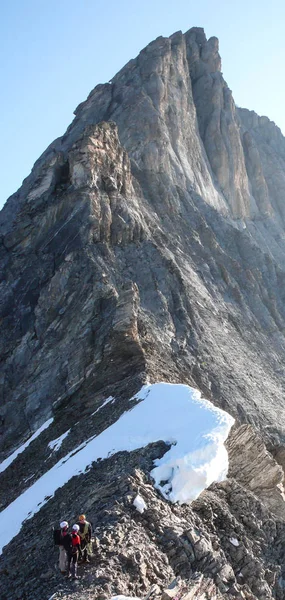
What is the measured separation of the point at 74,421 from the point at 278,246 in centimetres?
6610

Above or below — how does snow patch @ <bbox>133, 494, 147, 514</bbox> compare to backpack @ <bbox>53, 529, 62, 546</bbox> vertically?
below

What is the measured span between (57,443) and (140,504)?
1258 cm

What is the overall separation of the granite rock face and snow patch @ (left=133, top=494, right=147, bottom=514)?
61cm

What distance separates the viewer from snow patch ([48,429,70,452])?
28.3m

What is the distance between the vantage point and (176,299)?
148 ft

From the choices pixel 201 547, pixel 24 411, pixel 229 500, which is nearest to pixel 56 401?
pixel 24 411

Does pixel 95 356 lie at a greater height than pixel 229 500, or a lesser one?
greater

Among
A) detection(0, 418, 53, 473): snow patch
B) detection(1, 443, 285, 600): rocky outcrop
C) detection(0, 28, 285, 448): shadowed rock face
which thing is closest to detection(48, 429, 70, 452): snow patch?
detection(0, 28, 285, 448): shadowed rock face

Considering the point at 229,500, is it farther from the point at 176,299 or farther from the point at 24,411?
the point at 176,299

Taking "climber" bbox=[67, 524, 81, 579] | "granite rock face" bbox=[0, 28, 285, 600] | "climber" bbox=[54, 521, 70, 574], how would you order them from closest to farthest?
1. "climber" bbox=[67, 524, 81, 579]
2. "climber" bbox=[54, 521, 70, 574]
3. "granite rock face" bbox=[0, 28, 285, 600]

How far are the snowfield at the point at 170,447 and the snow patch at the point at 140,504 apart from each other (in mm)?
993

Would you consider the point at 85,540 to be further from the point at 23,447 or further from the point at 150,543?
the point at 23,447

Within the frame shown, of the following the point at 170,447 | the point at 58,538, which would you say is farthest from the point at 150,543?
the point at 170,447

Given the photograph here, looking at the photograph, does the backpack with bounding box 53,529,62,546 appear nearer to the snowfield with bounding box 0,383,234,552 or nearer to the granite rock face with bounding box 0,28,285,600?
the granite rock face with bounding box 0,28,285,600
